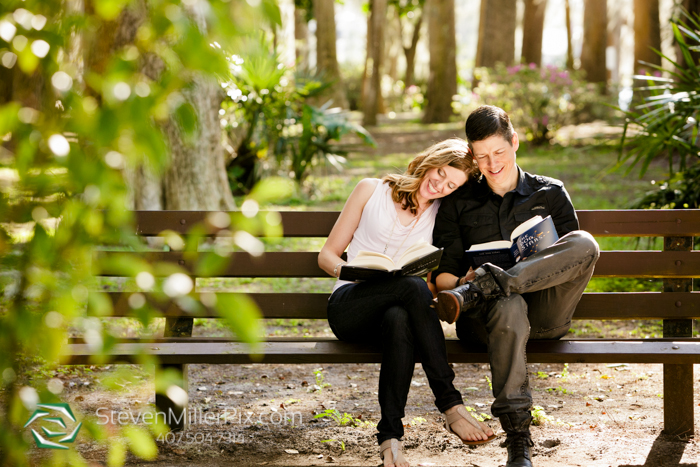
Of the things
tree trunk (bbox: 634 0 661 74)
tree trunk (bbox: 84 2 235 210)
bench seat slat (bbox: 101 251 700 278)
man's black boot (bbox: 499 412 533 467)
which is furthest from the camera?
tree trunk (bbox: 634 0 661 74)

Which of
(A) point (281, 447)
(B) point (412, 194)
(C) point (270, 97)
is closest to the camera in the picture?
(A) point (281, 447)

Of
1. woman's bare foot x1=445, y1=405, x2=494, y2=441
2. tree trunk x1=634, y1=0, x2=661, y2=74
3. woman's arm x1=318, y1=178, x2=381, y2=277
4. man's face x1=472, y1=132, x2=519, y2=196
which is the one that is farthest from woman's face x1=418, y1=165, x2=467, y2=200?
tree trunk x1=634, y1=0, x2=661, y2=74

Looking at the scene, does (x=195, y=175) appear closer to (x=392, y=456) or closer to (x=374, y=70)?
(x=392, y=456)

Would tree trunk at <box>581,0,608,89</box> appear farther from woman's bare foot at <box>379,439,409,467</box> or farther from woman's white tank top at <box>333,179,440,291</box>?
woman's bare foot at <box>379,439,409,467</box>

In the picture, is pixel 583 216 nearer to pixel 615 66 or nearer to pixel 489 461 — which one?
pixel 489 461

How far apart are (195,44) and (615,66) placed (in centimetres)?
4662

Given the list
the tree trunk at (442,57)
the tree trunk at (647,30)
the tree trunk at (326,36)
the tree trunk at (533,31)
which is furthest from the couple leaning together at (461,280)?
the tree trunk at (533,31)

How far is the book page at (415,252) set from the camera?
9.12 feet

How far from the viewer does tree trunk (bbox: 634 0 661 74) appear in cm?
1346

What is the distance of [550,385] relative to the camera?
3736mm

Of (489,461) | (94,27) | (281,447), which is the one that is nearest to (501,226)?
(489,461)

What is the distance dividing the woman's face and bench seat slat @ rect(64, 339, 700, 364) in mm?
707

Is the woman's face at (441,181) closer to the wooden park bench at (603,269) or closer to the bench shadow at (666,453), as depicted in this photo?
the wooden park bench at (603,269)

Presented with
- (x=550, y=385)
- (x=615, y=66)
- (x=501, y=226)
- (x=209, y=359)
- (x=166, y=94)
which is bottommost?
(x=550, y=385)
